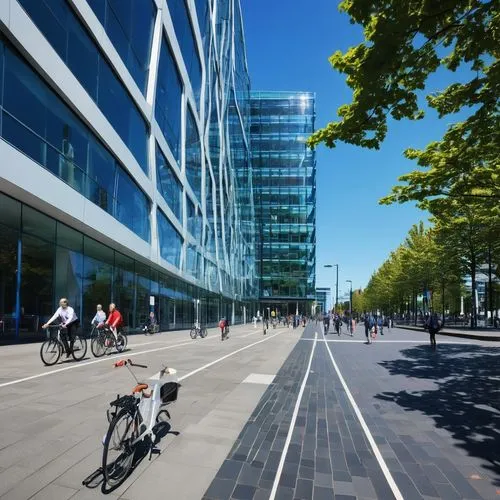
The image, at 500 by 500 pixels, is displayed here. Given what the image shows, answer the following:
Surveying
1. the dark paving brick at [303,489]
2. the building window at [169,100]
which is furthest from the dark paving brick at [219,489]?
the building window at [169,100]

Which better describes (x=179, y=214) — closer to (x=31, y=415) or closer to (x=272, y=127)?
(x=31, y=415)

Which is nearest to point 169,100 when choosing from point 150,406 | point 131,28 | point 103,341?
point 131,28

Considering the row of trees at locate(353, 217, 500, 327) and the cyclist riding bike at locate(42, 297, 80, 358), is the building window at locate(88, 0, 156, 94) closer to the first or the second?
the cyclist riding bike at locate(42, 297, 80, 358)

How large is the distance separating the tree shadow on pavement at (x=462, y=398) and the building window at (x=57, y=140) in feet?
42.1

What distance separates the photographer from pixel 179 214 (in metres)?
35.1

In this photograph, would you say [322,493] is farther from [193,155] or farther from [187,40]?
[193,155]

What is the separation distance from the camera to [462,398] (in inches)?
354

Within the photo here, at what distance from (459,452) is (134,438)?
145 inches

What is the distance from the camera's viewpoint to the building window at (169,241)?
101 feet

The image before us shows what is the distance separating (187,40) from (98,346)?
27.0 meters

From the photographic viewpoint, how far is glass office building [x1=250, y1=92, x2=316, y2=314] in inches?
3425

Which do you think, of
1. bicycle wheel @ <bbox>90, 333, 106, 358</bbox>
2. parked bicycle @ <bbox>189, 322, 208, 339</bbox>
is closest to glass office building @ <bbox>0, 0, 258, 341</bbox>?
bicycle wheel @ <bbox>90, 333, 106, 358</bbox>

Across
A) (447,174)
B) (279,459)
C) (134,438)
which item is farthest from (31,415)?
(447,174)

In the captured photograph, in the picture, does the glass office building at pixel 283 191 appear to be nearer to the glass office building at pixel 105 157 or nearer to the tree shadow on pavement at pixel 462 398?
the glass office building at pixel 105 157
